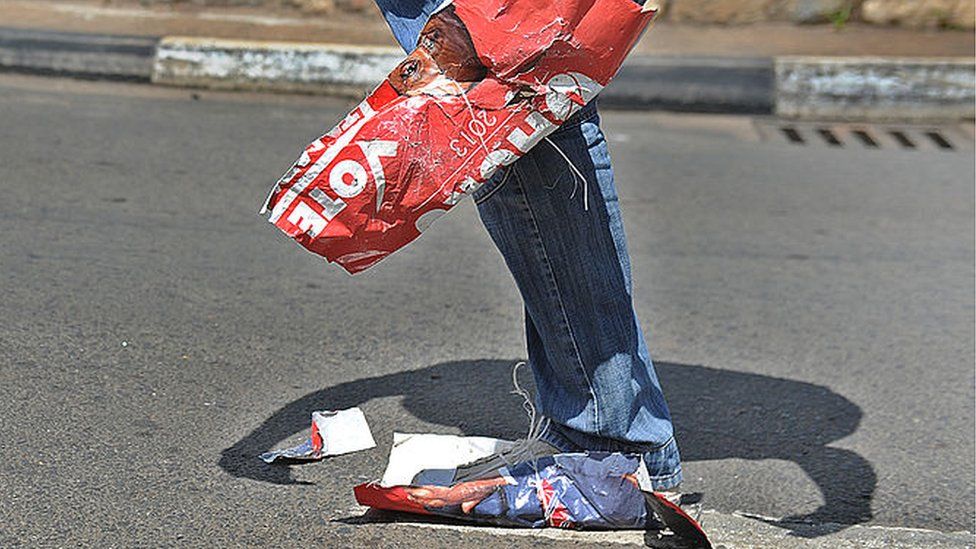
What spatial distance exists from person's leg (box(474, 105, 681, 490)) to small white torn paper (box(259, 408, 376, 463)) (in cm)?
48

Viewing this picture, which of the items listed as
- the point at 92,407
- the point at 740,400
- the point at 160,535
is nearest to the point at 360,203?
the point at 160,535

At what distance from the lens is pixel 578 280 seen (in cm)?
259

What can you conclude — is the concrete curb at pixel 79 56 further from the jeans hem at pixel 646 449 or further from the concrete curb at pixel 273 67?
the jeans hem at pixel 646 449

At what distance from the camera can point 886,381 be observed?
Result: 12.3 ft

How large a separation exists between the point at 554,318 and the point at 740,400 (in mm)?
1071

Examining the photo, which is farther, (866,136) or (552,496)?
(866,136)

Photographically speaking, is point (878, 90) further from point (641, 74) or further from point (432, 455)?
point (432, 455)

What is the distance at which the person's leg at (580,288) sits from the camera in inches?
100

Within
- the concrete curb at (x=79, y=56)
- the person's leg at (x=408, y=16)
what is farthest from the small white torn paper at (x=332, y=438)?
the concrete curb at (x=79, y=56)

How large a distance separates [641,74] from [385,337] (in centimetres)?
366

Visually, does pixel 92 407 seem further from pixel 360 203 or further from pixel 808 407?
→ pixel 808 407

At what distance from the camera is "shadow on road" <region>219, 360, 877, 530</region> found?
303 centimetres

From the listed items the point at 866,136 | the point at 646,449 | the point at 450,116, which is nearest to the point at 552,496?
the point at 646,449

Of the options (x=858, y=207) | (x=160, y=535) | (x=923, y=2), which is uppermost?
(x=923, y=2)
